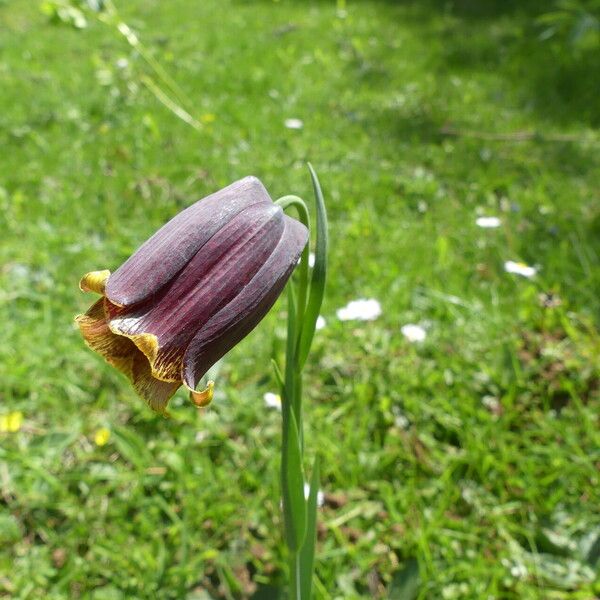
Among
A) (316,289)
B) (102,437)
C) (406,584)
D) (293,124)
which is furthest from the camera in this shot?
(293,124)

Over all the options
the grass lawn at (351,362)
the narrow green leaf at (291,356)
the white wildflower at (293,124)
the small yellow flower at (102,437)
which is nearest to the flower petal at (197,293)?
the narrow green leaf at (291,356)

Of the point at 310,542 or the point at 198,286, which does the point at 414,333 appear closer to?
the point at 310,542

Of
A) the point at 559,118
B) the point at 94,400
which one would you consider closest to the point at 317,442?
the point at 94,400

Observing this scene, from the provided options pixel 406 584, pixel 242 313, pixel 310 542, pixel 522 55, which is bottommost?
pixel 522 55

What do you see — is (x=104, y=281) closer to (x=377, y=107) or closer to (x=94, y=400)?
(x=94, y=400)

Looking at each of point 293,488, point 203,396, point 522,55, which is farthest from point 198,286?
point 522,55

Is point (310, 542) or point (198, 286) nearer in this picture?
point (198, 286)

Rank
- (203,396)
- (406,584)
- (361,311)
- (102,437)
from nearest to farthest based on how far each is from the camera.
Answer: (203,396)
(406,584)
(102,437)
(361,311)

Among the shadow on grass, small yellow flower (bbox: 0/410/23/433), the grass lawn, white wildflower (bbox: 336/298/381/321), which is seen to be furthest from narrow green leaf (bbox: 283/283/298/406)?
the shadow on grass
